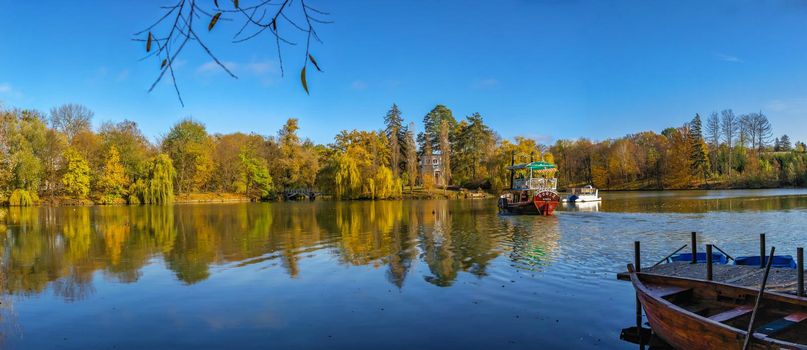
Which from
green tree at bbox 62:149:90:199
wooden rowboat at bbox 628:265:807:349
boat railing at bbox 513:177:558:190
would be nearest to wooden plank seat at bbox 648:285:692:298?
wooden rowboat at bbox 628:265:807:349

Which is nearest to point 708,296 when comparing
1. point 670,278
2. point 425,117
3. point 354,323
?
point 670,278

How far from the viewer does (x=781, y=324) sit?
669cm

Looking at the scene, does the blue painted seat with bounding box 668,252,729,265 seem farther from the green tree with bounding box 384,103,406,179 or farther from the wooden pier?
the green tree with bounding box 384,103,406,179

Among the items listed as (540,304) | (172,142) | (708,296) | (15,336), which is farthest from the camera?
(172,142)

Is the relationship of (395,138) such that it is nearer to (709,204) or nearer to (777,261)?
(709,204)

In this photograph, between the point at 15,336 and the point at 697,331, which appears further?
the point at 15,336

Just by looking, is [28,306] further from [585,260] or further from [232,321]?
[585,260]

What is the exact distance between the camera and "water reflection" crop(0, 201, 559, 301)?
47.7 feet

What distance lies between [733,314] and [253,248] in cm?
1687

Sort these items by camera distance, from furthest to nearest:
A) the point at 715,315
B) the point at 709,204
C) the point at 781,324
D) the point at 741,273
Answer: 1. the point at 709,204
2. the point at 741,273
3. the point at 715,315
4. the point at 781,324

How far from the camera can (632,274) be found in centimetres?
923

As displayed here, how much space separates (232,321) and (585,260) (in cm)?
1099

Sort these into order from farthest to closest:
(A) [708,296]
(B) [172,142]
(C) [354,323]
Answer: (B) [172,142], (C) [354,323], (A) [708,296]

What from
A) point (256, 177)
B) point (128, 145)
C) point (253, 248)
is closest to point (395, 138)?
point (256, 177)
